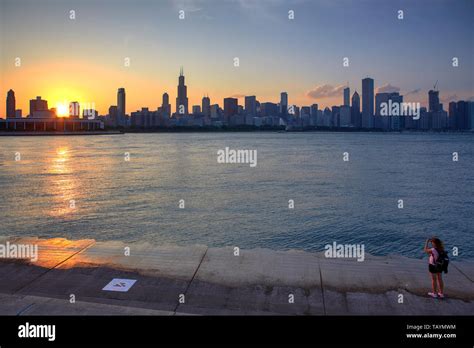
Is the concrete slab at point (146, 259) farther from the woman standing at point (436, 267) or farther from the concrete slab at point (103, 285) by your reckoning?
the woman standing at point (436, 267)

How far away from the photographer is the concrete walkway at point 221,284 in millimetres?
9000

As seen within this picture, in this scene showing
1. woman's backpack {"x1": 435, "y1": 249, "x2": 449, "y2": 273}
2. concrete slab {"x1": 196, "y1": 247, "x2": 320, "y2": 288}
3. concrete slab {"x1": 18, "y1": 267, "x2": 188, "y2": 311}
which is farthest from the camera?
concrete slab {"x1": 196, "y1": 247, "x2": 320, "y2": 288}

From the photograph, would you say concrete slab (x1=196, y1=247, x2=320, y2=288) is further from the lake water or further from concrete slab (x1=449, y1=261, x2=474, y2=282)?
the lake water

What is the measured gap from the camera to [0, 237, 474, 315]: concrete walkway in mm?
9000

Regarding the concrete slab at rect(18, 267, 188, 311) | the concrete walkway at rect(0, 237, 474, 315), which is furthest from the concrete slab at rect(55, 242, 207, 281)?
the concrete slab at rect(18, 267, 188, 311)
